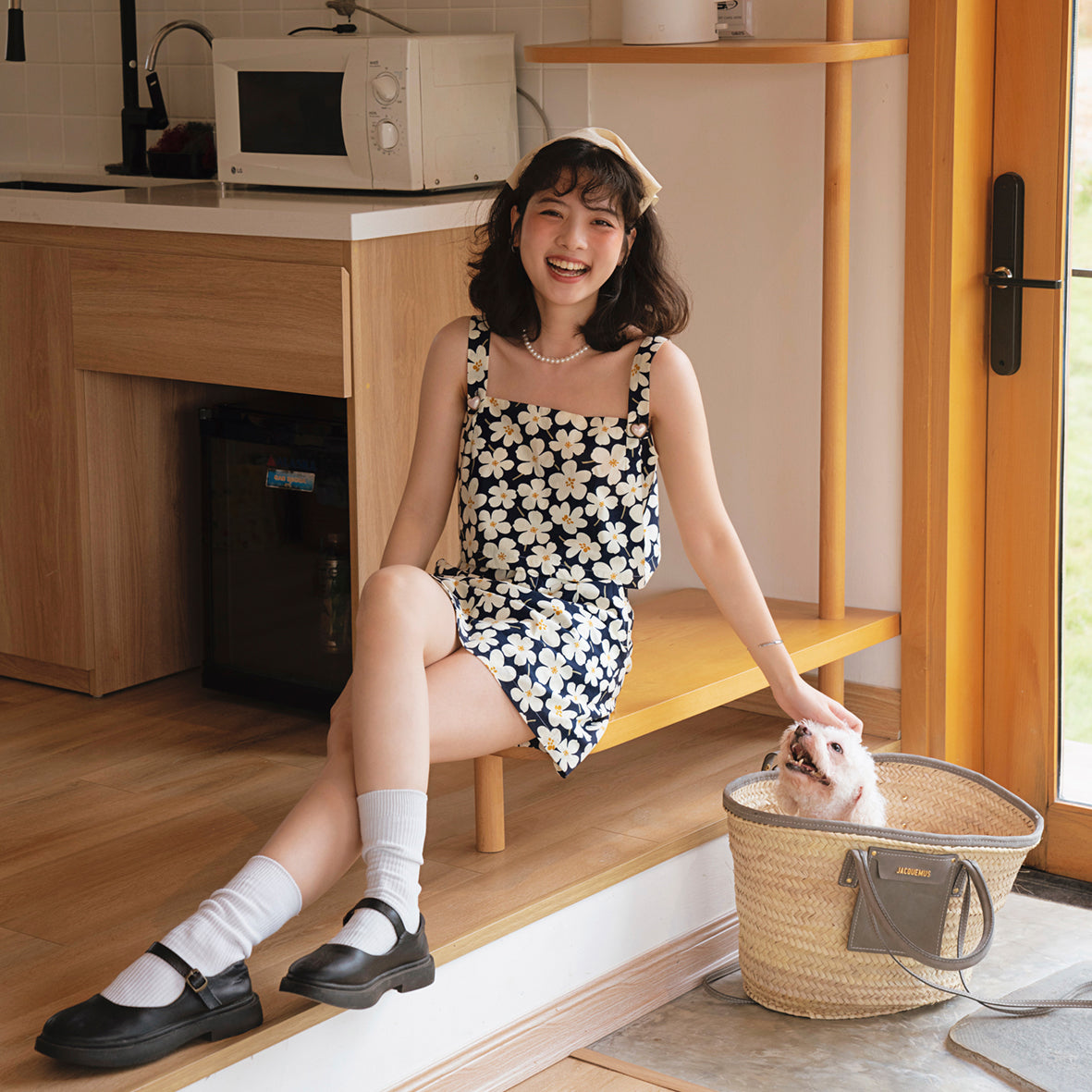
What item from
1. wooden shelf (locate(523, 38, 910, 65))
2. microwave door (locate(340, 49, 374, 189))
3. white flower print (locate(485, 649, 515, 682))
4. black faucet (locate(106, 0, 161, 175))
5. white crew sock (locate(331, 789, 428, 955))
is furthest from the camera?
black faucet (locate(106, 0, 161, 175))

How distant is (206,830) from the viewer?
233 centimetres

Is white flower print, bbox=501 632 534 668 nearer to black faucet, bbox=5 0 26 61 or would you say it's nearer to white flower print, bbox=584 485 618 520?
white flower print, bbox=584 485 618 520

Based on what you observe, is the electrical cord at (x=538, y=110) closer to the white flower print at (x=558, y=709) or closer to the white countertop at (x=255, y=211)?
the white countertop at (x=255, y=211)

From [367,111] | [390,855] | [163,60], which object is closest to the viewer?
[390,855]

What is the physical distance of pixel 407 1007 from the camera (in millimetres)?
1879

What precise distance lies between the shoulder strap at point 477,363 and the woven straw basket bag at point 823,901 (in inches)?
25.2

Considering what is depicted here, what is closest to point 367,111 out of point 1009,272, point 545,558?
point 545,558

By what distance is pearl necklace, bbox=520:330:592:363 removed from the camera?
2184mm

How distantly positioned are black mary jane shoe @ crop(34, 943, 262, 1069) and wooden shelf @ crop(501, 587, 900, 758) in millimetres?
521

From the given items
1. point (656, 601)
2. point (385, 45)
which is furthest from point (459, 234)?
point (656, 601)

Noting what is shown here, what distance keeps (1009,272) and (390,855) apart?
1472 mm

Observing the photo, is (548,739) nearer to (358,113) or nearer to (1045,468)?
(1045,468)

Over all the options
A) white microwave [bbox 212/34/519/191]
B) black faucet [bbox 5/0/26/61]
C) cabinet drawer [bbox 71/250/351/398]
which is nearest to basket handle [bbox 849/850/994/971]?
cabinet drawer [bbox 71/250/351/398]

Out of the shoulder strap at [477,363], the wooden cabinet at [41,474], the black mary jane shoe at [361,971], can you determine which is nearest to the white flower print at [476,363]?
the shoulder strap at [477,363]
